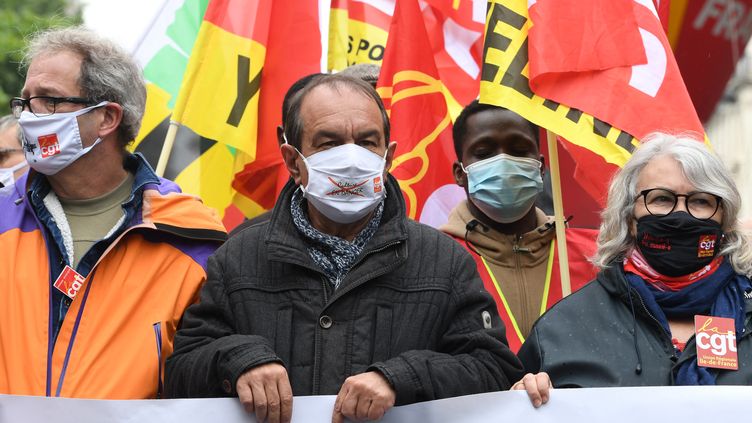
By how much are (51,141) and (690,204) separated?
217cm

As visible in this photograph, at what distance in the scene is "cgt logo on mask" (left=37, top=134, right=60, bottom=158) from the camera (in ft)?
12.7

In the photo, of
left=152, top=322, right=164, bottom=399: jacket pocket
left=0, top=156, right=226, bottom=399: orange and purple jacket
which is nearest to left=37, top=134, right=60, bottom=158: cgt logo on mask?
left=0, top=156, right=226, bottom=399: orange and purple jacket

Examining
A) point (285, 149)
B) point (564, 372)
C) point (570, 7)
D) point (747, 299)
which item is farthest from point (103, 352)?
point (570, 7)

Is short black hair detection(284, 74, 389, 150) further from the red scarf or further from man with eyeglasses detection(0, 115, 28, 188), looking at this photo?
man with eyeglasses detection(0, 115, 28, 188)

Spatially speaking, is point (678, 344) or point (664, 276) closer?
point (678, 344)

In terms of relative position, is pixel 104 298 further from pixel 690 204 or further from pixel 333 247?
pixel 690 204

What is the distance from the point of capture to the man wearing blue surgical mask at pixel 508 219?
182 inches

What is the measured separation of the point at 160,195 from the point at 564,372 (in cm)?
152

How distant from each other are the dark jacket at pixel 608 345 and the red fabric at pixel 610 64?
107cm

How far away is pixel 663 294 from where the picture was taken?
3.59 m

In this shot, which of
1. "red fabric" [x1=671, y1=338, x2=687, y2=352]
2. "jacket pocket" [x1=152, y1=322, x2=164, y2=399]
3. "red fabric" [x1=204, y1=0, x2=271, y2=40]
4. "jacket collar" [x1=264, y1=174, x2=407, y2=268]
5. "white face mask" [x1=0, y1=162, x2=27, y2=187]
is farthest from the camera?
"red fabric" [x1=204, y1=0, x2=271, y2=40]

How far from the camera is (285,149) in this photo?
11.9 feet

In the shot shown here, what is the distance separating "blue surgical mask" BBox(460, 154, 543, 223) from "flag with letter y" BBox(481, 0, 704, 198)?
0.24 m

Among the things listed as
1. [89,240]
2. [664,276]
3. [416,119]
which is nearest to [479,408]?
[664,276]
